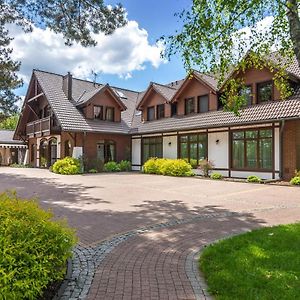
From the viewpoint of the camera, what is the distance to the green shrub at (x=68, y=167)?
72.1 ft

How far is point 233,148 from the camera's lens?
63.7 ft

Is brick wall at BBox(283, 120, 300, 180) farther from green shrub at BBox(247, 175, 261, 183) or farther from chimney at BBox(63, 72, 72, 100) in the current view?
chimney at BBox(63, 72, 72, 100)

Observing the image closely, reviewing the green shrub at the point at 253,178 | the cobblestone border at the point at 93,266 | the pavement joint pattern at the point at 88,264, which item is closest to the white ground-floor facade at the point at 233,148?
the green shrub at the point at 253,178

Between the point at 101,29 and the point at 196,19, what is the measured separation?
3643 millimetres

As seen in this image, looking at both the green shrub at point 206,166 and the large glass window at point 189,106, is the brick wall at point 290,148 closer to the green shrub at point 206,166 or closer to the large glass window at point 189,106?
the green shrub at point 206,166

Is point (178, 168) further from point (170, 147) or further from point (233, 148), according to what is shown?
point (233, 148)

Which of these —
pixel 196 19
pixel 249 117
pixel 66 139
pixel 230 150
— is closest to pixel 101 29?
pixel 196 19

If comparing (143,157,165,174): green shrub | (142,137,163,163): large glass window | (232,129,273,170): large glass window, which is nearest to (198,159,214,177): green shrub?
(232,129,273,170): large glass window

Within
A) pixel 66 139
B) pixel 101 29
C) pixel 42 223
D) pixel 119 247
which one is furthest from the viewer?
pixel 66 139

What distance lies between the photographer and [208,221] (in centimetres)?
792

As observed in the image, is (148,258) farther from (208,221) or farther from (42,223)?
(208,221)

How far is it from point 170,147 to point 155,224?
54.4 ft

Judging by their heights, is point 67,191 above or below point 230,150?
below

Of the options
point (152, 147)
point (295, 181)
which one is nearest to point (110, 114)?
point (152, 147)
